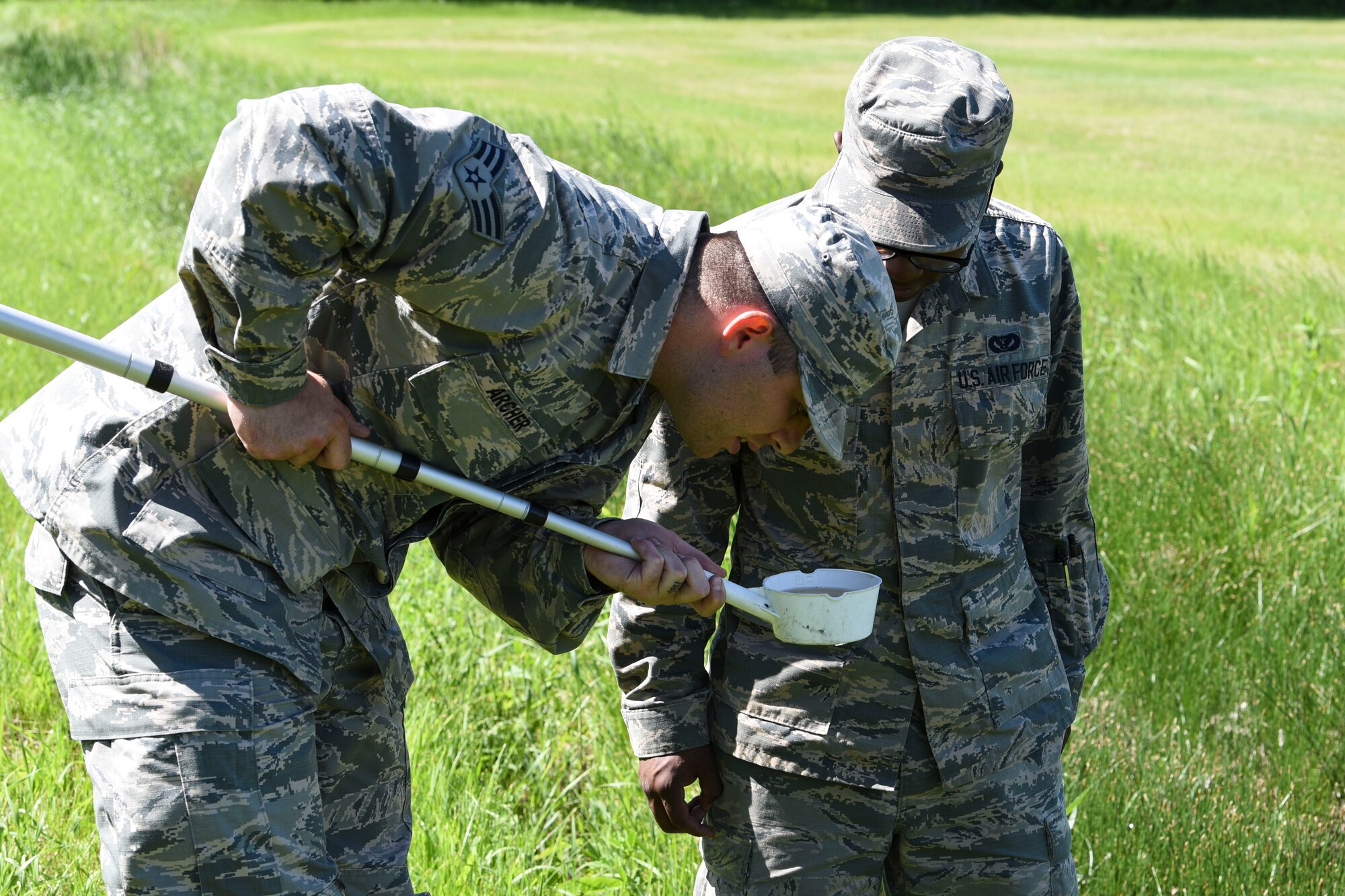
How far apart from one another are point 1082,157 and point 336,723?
13.4 m

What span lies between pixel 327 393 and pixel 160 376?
0.24m

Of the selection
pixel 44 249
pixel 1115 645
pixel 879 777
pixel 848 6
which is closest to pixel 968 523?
pixel 879 777

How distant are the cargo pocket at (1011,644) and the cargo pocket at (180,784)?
134 centimetres

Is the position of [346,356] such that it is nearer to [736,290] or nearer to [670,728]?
[736,290]

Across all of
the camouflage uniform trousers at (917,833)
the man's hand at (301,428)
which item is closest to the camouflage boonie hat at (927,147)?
the camouflage uniform trousers at (917,833)

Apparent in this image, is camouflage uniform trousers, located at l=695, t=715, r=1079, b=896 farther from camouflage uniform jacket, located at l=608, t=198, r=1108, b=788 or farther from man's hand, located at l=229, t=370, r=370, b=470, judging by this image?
man's hand, located at l=229, t=370, r=370, b=470

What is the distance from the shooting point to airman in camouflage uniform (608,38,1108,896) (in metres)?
2.47

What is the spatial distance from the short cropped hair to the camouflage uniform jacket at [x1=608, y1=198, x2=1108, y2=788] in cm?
46

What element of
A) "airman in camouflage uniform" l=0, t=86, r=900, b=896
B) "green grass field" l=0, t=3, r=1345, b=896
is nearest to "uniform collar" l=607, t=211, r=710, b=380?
"airman in camouflage uniform" l=0, t=86, r=900, b=896

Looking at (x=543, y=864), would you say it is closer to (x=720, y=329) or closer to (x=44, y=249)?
(x=720, y=329)

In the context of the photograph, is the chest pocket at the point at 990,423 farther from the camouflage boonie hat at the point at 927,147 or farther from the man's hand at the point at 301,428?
the man's hand at the point at 301,428

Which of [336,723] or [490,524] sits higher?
[490,524]

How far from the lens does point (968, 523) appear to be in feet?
8.31

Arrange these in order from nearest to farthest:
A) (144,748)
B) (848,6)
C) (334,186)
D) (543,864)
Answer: (334,186), (144,748), (543,864), (848,6)
